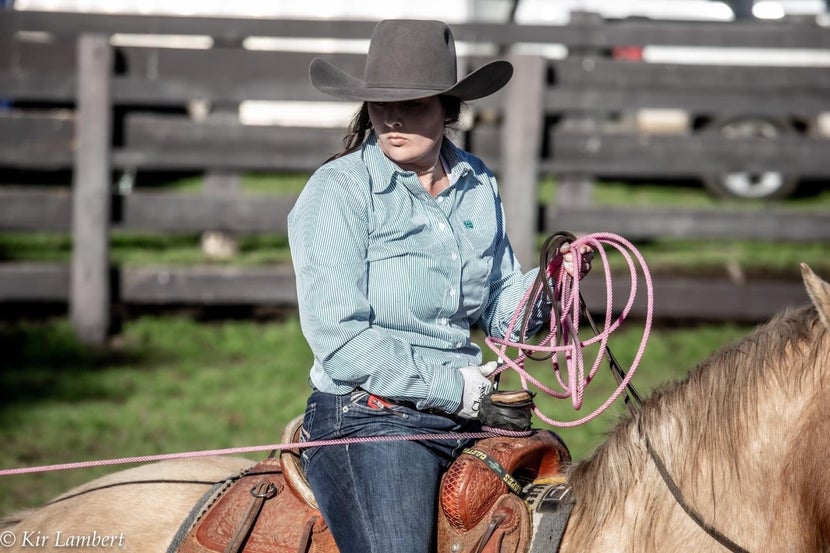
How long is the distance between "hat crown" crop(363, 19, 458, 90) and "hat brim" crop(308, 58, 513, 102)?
26 millimetres

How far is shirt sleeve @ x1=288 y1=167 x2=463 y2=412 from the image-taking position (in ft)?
8.62

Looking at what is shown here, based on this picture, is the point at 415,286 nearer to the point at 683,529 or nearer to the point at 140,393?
the point at 683,529

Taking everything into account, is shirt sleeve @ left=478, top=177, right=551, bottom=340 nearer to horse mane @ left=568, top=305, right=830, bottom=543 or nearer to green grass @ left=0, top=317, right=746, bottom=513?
horse mane @ left=568, top=305, right=830, bottom=543

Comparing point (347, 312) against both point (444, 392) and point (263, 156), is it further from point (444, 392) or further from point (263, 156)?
point (263, 156)

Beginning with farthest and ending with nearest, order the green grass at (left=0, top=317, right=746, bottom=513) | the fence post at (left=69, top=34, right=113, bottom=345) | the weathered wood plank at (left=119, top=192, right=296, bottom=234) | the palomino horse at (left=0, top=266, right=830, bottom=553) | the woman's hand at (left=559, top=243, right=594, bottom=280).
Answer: the weathered wood plank at (left=119, top=192, right=296, bottom=234)
the fence post at (left=69, top=34, right=113, bottom=345)
the green grass at (left=0, top=317, right=746, bottom=513)
the woman's hand at (left=559, top=243, right=594, bottom=280)
the palomino horse at (left=0, top=266, right=830, bottom=553)

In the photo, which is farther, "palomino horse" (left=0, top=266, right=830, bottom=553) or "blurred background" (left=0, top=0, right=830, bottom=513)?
"blurred background" (left=0, top=0, right=830, bottom=513)

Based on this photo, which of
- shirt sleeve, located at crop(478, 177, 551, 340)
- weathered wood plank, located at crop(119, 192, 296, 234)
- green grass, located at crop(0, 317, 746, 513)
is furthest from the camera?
weathered wood plank, located at crop(119, 192, 296, 234)

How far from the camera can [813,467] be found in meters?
2.27

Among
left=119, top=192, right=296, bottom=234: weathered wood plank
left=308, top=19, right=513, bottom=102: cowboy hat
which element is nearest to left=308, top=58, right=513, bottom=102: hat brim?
left=308, top=19, right=513, bottom=102: cowboy hat

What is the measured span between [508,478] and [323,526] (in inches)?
19.2

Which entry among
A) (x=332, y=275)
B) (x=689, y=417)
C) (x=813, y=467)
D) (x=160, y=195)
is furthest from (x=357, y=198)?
(x=160, y=195)

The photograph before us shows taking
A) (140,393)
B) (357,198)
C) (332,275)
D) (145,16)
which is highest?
(145,16)

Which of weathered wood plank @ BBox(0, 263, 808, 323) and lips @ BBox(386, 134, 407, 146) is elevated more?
lips @ BBox(386, 134, 407, 146)

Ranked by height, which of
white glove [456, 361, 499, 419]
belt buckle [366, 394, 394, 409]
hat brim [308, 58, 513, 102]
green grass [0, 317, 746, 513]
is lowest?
green grass [0, 317, 746, 513]
